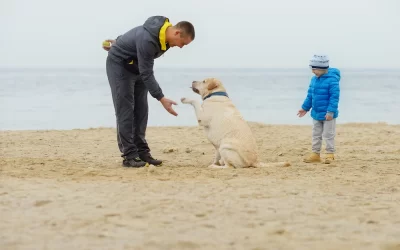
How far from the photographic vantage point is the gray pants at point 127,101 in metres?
7.61

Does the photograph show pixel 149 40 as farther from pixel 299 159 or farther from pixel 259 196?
pixel 299 159

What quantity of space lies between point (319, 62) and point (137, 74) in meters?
2.42

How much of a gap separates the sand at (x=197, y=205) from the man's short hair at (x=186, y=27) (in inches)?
63.4

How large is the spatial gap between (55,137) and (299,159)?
210 inches

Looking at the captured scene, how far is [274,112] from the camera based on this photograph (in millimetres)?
22469

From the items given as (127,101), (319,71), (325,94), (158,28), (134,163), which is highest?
(158,28)

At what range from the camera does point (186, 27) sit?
711 centimetres

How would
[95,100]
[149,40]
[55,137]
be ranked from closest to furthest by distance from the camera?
[149,40] → [55,137] → [95,100]

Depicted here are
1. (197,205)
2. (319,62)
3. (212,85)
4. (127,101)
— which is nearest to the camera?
(197,205)

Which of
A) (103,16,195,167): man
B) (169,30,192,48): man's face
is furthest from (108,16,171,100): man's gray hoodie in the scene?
(169,30,192,48): man's face

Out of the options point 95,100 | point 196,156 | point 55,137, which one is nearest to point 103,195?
point 196,156

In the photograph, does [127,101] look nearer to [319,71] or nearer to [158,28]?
[158,28]

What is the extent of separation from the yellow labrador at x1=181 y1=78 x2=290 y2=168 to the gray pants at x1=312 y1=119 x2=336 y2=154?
3.02 ft

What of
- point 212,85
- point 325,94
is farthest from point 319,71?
point 212,85
